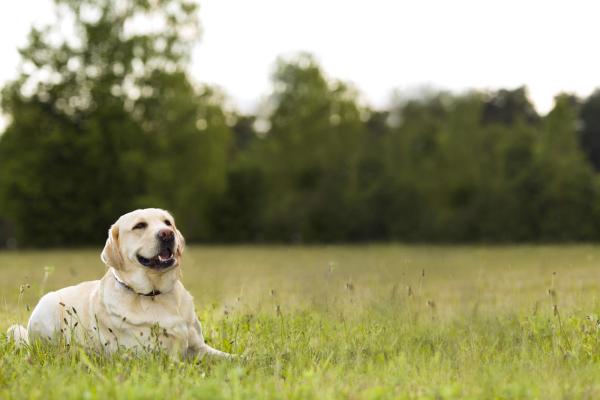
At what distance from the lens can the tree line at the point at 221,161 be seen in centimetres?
3406

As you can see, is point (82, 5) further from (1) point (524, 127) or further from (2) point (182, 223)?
(1) point (524, 127)

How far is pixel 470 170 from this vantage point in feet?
117

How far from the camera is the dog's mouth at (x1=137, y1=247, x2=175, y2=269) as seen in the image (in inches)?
248

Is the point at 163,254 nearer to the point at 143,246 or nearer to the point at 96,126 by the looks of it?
the point at 143,246

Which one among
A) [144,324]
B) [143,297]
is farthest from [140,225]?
[144,324]

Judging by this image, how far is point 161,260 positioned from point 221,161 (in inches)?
1337

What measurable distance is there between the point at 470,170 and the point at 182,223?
16.8 m

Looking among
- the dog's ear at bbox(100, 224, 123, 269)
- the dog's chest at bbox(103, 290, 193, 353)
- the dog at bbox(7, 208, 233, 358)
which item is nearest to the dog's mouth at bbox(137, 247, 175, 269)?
the dog at bbox(7, 208, 233, 358)

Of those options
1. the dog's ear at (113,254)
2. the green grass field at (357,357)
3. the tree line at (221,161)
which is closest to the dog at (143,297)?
the dog's ear at (113,254)

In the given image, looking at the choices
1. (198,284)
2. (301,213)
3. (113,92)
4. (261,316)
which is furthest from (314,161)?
(261,316)

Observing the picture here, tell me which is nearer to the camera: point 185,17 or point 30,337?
point 30,337

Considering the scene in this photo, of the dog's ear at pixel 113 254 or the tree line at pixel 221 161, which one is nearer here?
the dog's ear at pixel 113 254

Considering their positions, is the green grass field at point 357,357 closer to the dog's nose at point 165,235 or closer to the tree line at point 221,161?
the dog's nose at point 165,235

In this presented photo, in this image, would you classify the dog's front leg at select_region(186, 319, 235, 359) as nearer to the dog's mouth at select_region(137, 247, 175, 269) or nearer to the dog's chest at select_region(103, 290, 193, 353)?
the dog's chest at select_region(103, 290, 193, 353)
